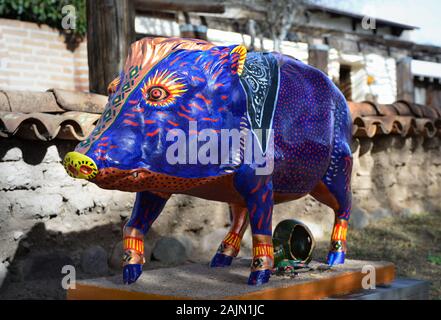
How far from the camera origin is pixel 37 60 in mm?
7312

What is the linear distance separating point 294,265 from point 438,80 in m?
9.98

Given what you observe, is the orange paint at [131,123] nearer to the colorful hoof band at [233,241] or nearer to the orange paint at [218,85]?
the orange paint at [218,85]

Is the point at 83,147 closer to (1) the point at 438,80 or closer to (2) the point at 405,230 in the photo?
(2) the point at 405,230

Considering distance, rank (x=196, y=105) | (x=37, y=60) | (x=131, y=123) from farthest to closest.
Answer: (x=37, y=60), (x=196, y=105), (x=131, y=123)

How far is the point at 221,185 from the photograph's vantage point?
289 centimetres

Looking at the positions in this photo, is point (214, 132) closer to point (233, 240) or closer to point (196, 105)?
point (196, 105)

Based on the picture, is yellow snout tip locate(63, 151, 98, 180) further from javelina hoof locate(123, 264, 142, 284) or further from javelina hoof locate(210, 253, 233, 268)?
A: javelina hoof locate(210, 253, 233, 268)

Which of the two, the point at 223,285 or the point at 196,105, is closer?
the point at 196,105

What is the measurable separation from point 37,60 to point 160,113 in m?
5.15

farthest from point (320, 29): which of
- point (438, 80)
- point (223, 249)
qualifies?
point (223, 249)

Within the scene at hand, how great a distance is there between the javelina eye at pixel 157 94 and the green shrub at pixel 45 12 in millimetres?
5057

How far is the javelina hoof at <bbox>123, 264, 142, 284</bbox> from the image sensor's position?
304cm

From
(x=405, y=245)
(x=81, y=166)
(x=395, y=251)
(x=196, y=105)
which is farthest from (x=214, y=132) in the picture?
(x=405, y=245)
